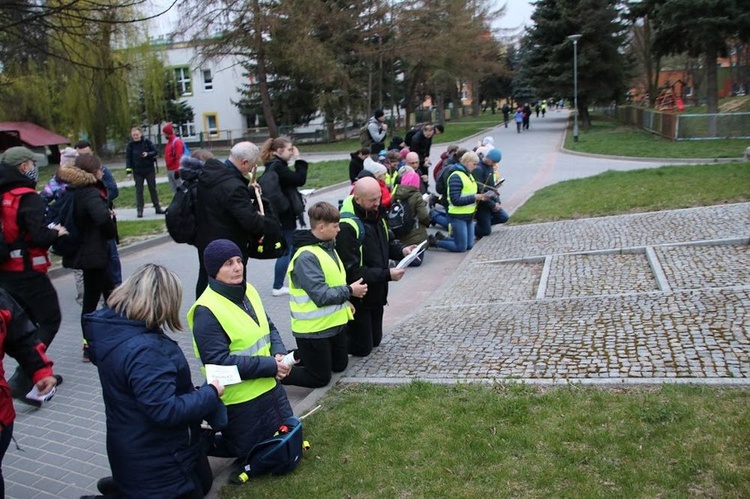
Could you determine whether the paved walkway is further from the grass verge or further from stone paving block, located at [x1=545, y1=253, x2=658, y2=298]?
the grass verge

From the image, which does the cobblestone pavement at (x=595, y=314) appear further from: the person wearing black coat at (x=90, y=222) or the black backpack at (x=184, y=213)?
the person wearing black coat at (x=90, y=222)

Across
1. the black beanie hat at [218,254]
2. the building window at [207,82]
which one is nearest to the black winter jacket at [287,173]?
the black beanie hat at [218,254]

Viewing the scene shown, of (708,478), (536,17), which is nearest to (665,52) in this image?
(536,17)

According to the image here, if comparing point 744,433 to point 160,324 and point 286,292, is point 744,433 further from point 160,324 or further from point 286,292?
point 286,292

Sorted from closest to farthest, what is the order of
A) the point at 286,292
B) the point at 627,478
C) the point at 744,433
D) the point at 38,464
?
the point at 627,478, the point at 744,433, the point at 38,464, the point at 286,292

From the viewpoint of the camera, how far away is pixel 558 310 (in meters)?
7.48

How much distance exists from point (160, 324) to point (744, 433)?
11.9ft

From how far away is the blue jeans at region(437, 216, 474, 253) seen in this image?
1168 centimetres

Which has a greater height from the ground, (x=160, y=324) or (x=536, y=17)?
(x=536, y=17)

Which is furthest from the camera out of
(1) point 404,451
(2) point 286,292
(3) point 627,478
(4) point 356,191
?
(2) point 286,292

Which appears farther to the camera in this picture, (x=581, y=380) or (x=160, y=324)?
(x=581, y=380)

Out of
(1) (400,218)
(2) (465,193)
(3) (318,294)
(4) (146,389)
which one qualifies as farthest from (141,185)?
(4) (146,389)

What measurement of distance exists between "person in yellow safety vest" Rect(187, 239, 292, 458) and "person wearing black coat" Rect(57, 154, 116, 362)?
2842 mm

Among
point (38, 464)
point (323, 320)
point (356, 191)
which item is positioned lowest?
point (38, 464)
